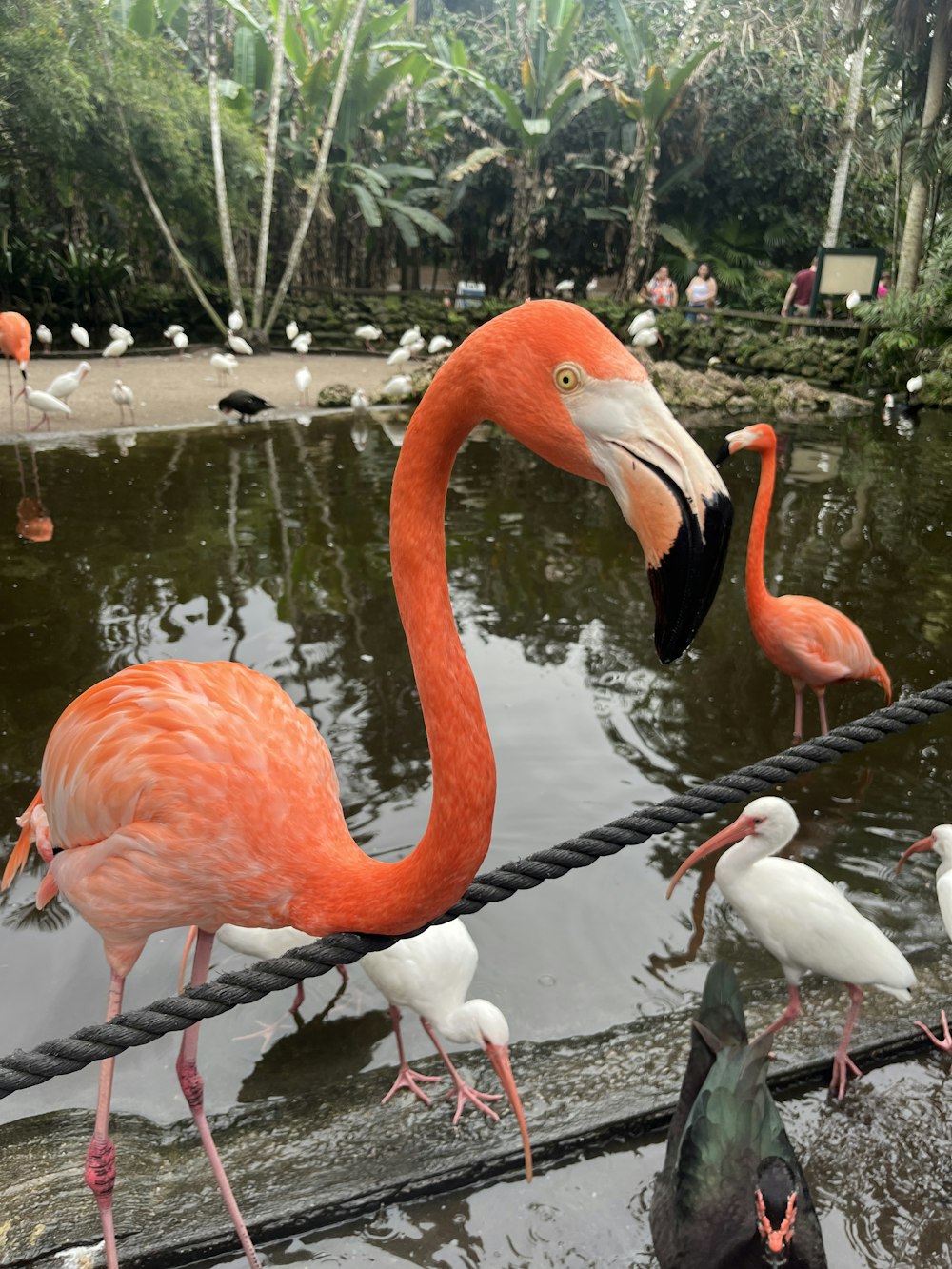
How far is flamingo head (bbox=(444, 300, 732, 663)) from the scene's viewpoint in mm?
1052

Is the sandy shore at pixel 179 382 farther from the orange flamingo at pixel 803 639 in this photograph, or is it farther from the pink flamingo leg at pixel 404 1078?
the pink flamingo leg at pixel 404 1078

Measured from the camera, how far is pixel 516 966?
304 cm

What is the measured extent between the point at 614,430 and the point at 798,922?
1938 millimetres

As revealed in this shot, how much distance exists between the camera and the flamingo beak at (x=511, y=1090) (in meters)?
2.05

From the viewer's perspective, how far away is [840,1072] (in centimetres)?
241

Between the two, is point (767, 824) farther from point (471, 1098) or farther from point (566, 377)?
point (566, 377)

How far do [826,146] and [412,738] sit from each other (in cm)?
2048

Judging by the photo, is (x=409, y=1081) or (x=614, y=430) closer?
(x=614, y=430)

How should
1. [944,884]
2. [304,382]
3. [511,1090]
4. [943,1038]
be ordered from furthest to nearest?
[304,382]
[944,884]
[943,1038]
[511,1090]

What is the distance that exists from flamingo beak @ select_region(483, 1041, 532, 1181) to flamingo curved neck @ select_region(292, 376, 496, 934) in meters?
0.94

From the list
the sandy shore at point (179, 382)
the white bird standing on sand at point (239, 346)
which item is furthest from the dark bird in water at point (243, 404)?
the white bird standing on sand at point (239, 346)

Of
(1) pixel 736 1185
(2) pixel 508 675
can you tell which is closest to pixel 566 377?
(1) pixel 736 1185

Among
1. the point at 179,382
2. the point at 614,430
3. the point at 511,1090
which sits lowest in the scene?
the point at 511,1090

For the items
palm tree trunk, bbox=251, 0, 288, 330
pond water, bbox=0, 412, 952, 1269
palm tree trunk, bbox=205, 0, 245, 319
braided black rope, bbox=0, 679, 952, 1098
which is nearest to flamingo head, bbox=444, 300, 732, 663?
braided black rope, bbox=0, 679, 952, 1098
